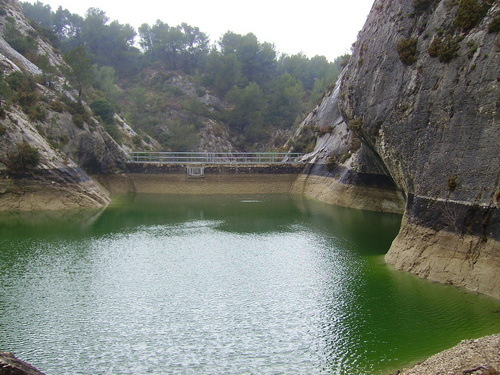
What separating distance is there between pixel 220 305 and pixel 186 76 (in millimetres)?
114251

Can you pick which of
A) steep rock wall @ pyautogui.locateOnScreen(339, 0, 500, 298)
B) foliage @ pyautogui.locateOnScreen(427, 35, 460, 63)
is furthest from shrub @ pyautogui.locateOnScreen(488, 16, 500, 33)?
foliage @ pyautogui.locateOnScreen(427, 35, 460, 63)

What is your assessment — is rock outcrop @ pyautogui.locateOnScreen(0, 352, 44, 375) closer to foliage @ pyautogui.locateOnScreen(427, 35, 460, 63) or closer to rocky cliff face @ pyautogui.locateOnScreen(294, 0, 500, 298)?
rocky cliff face @ pyautogui.locateOnScreen(294, 0, 500, 298)

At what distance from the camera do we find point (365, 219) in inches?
1740

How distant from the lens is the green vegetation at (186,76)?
103m

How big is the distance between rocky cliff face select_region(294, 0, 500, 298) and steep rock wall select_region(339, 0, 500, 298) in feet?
0.18

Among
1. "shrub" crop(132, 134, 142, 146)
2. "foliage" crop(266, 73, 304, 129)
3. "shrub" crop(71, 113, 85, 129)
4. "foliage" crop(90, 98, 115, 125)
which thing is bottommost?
"shrub" crop(132, 134, 142, 146)

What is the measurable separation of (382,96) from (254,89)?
3135 inches

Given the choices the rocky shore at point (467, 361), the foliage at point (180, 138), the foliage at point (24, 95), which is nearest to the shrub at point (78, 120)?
the foliage at point (24, 95)

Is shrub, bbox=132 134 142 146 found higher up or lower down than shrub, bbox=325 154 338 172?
higher up

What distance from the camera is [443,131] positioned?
954 inches

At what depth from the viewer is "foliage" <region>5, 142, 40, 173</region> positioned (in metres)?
43.7

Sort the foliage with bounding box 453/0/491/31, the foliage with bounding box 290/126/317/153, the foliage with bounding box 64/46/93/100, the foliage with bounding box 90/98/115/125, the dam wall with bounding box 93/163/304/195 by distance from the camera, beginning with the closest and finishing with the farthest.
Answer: the foliage with bounding box 453/0/491/31 < the foliage with bounding box 64/46/93/100 < the dam wall with bounding box 93/163/304/195 < the foliage with bounding box 90/98/115/125 < the foliage with bounding box 290/126/317/153

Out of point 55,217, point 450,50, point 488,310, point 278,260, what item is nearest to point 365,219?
point 278,260

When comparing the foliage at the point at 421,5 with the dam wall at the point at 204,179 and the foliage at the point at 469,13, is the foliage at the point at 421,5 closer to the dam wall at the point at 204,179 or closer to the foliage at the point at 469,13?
the foliage at the point at 469,13
